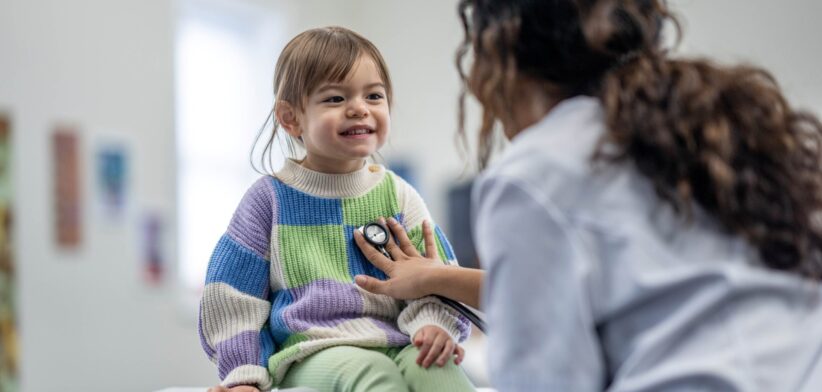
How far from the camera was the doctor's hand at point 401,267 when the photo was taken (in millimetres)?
1201

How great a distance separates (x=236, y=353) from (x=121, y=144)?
3.78m

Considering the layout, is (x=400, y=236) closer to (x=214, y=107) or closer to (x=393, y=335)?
(x=393, y=335)

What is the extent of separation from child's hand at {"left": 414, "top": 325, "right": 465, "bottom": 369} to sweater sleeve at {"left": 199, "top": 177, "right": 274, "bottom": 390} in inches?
8.4

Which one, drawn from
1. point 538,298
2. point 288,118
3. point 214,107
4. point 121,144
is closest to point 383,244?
point 288,118

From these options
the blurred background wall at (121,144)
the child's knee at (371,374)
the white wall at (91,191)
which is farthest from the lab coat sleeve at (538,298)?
the white wall at (91,191)

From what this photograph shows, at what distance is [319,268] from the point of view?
121 cm

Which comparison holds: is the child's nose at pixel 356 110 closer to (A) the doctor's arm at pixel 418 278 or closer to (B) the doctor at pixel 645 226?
(A) the doctor's arm at pixel 418 278

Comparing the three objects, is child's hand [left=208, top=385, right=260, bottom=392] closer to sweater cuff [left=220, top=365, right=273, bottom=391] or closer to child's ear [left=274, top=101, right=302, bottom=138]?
sweater cuff [left=220, top=365, right=273, bottom=391]

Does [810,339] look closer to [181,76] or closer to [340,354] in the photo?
[340,354]

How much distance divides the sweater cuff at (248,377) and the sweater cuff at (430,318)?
208 millimetres

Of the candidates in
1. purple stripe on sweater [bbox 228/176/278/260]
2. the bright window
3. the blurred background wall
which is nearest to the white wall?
the blurred background wall

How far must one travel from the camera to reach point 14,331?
4082mm

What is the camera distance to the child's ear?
49.6 inches

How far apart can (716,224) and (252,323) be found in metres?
0.63
